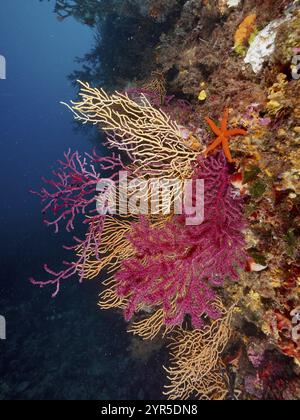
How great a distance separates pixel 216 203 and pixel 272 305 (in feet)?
4.38

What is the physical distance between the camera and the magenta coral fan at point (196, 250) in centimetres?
333

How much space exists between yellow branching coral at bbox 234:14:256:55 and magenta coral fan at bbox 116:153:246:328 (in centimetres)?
137

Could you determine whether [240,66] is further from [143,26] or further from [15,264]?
[15,264]

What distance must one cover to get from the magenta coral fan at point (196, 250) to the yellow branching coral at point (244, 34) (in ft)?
4.49

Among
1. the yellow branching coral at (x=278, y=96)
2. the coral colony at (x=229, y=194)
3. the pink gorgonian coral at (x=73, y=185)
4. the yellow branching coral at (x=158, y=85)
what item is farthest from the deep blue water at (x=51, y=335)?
the yellow branching coral at (x=278, y=96)

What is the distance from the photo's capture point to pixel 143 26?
24.2ft

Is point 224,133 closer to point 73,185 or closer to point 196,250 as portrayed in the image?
point 196,250

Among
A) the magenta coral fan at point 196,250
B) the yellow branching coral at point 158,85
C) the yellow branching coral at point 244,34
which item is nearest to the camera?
the magenta coral fan at point 196,250

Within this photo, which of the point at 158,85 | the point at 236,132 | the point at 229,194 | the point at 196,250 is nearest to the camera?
the point at 236,132

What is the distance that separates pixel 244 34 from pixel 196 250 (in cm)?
271

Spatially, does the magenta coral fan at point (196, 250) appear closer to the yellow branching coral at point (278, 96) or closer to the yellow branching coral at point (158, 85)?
the yellow branching coral at point (278, 96)

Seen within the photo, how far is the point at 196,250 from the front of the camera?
11.4ft

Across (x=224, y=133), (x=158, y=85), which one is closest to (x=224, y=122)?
(x=224, y=133)

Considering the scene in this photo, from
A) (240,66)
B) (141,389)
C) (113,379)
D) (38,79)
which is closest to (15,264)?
(113,379)
